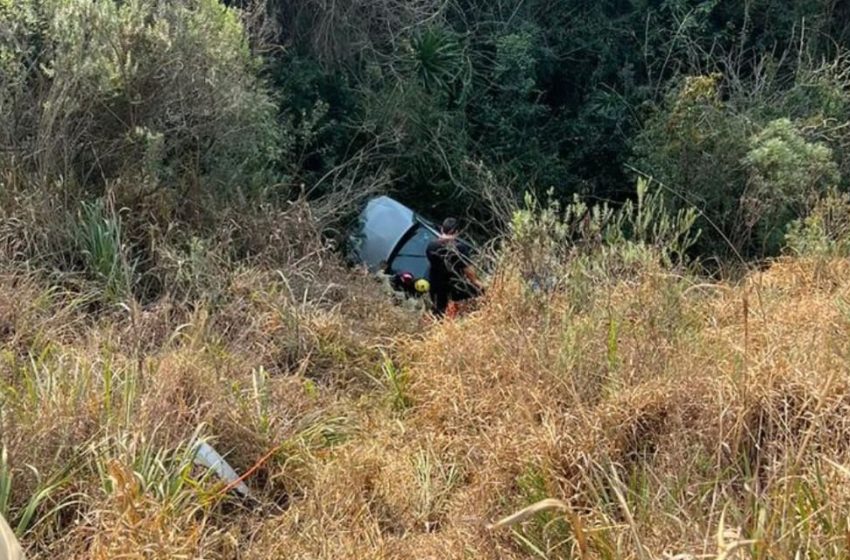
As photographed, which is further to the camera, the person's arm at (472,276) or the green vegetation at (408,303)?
the person's arm at (472,276)

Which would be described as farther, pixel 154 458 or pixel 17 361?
pixel 17 361

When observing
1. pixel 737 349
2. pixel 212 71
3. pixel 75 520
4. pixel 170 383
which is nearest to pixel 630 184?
pixel 212 71

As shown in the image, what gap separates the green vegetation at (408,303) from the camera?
2734mm

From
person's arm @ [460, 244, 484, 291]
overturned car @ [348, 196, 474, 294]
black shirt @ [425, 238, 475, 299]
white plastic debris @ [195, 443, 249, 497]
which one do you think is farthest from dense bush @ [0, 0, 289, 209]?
white plastic debris @ [195, 443, 249, 497]

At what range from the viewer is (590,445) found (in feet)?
9.69

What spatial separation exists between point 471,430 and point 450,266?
2167 mm

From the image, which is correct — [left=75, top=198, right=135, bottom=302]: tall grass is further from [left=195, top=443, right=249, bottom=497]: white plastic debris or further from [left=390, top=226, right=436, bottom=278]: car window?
[left=390, top=226, right=436, bottom=278]: car window

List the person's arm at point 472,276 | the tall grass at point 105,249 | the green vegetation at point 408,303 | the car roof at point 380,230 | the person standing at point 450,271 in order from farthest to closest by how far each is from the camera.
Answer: the car roof at point 380,230, the person standing at point 450,271, the person's arm at point 472,276, the tall grass at point 105,249, the green vegetation at point 408,303

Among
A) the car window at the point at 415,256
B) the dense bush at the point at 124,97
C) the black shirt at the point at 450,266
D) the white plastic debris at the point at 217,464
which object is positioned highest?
the dense bush at the point at 124,97

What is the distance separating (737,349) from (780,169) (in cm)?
467

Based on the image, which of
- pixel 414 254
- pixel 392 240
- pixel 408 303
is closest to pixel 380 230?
pixel 392 240

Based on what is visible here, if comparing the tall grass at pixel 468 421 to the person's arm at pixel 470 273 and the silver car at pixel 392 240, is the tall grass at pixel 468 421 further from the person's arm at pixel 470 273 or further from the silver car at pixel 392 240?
the silver car at pixel 392 240

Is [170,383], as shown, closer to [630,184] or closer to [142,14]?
[142,14]

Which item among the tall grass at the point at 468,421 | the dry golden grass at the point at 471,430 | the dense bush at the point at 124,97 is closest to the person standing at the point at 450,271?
the tall grass at the point at 468,421
